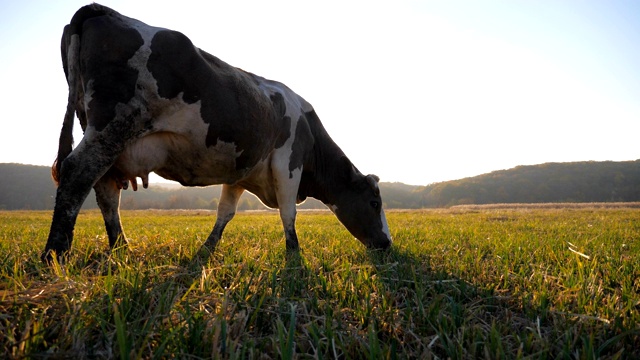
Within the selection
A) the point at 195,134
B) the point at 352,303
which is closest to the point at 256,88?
the point at 195,134

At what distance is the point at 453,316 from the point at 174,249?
317cm

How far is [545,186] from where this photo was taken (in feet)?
286

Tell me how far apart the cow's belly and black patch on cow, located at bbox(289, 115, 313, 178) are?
1.00m

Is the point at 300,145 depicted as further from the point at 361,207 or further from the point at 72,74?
the point at 72,74

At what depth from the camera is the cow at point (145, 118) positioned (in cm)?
314

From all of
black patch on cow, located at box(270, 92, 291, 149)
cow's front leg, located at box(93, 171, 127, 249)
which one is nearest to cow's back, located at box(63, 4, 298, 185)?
cow's front leg, located at box(93, 171, 127, 249)

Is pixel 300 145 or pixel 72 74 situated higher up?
pixel 72 74

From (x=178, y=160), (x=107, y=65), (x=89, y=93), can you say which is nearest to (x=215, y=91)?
(x=178, y=160)

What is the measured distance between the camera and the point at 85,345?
1.44 m

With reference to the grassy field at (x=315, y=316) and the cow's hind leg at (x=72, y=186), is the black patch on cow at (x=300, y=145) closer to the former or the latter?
the grassy field at (x=315, y=316)

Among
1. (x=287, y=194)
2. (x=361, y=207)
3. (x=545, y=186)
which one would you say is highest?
(x=545, y=186)

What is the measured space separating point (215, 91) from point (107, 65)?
975 mm

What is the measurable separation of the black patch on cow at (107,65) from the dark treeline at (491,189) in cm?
7167

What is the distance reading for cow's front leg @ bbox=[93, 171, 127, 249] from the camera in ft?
12.9
